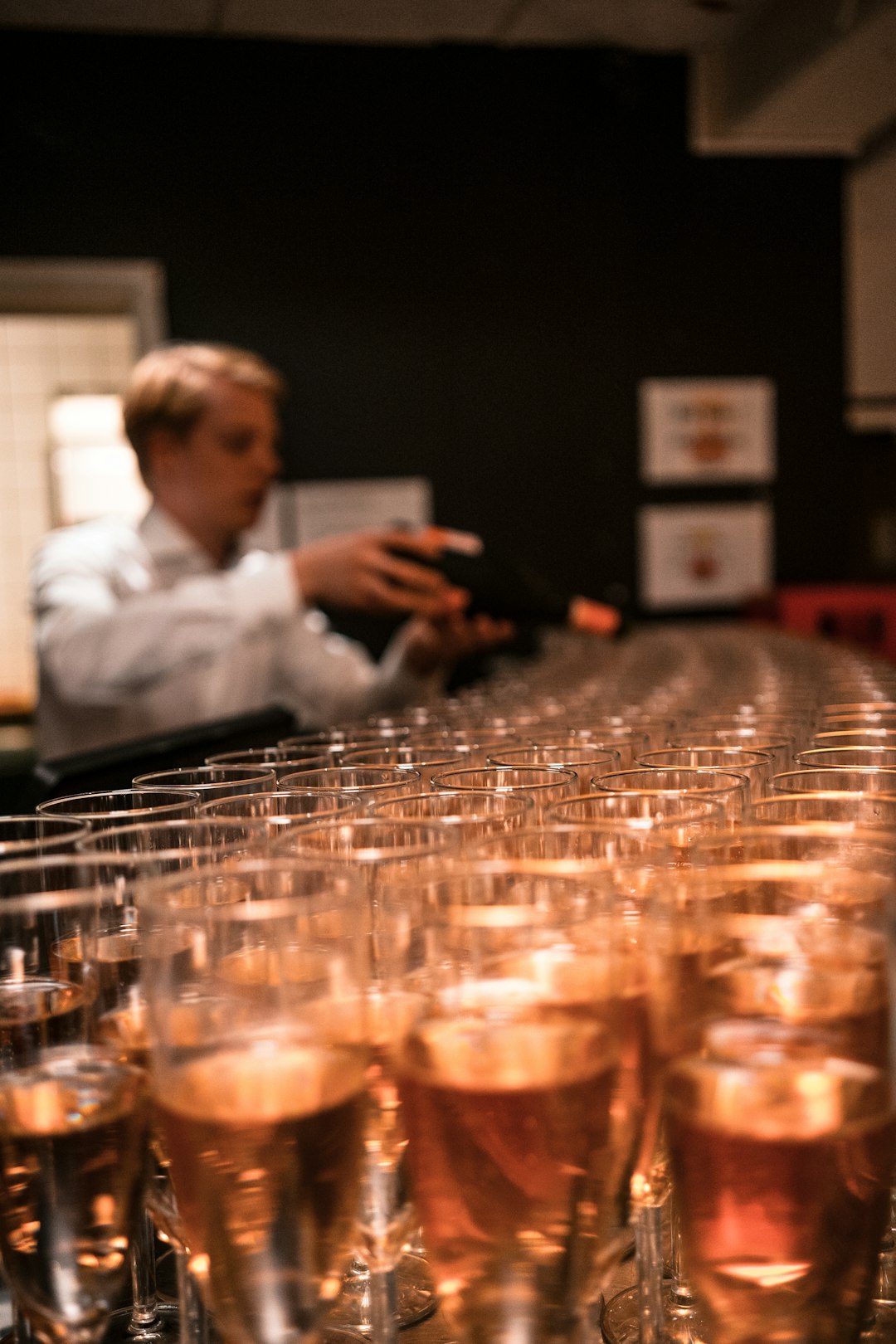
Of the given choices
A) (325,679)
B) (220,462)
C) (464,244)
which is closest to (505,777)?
(220,462)

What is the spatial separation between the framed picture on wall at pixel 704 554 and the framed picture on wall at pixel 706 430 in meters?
0.13

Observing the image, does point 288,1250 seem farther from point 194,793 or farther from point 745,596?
point 745,596

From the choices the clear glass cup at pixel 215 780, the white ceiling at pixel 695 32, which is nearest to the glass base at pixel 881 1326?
the clear glass cup at pixel 215 780

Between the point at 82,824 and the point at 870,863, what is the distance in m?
0.36

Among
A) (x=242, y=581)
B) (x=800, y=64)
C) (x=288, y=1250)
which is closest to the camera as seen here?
(x=288, y=1250)

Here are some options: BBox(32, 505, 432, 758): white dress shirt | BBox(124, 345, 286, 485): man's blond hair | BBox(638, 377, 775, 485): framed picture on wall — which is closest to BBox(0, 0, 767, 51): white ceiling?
BBox(638, 377, 775, 485): framed picture on wall

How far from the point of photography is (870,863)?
19.1 inches

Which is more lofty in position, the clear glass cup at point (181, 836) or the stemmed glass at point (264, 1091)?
the clear glass cup at point (181, 836)

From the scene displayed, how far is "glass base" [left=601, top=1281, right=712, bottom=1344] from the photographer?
0.56 metres

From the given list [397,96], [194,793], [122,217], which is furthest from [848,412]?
[194,793]

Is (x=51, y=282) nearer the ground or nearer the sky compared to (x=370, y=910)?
nearer the sky

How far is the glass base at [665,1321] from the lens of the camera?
0.56 metres

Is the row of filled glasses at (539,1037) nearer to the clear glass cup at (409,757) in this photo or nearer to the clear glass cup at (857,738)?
the clear glass cup at (409,757)

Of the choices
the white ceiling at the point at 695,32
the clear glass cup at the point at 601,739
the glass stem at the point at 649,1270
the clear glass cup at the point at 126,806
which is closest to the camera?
the glass stem at the point at 649,1270
